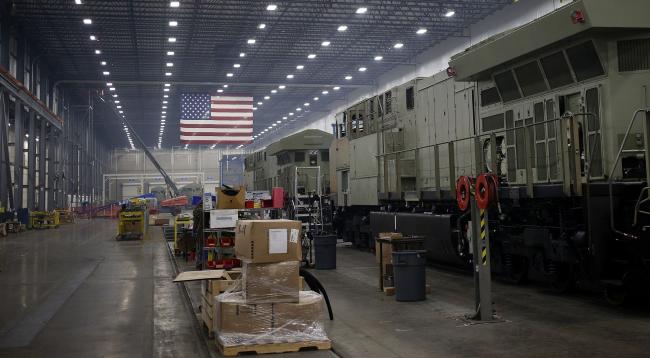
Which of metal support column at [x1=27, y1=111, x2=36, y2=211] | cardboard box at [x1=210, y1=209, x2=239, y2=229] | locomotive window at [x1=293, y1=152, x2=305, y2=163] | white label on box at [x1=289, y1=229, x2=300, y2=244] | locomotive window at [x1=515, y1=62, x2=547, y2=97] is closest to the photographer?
white label on box at [x1=289, y1=229, x2=300, y2=244]

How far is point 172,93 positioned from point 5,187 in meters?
17.5

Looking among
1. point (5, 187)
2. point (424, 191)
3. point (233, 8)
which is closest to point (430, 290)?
point (424, 191)

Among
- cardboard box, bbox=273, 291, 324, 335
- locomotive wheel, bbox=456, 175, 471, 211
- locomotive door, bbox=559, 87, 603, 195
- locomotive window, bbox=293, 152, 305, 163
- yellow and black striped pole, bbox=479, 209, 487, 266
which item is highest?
locomotive window, bbox=293, 152, 305, 163

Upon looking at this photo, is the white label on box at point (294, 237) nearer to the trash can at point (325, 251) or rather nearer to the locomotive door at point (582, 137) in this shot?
the locomotive door at point (582, 137)

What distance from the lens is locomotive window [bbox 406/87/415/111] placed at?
13934mm

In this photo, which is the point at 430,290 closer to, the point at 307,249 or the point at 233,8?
the point at 307,249

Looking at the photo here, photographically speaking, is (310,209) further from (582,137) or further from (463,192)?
(582,137)

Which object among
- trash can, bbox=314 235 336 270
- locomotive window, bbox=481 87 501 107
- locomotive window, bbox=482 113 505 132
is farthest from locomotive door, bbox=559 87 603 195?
trash can, bbox=314 235 336 270

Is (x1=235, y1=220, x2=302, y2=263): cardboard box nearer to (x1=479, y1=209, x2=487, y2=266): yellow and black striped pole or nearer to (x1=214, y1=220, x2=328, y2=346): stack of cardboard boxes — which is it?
(x1=214, y1=220, x2=328, y2=346): stack of cardboard boxes

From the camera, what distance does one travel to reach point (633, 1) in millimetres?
7723

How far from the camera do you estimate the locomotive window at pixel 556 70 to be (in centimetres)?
864

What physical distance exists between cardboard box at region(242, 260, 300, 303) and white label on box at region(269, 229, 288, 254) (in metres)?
0.14

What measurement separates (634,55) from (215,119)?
75.3ft

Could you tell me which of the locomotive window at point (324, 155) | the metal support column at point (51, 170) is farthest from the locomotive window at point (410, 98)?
the metal support column at point (51, 170)
